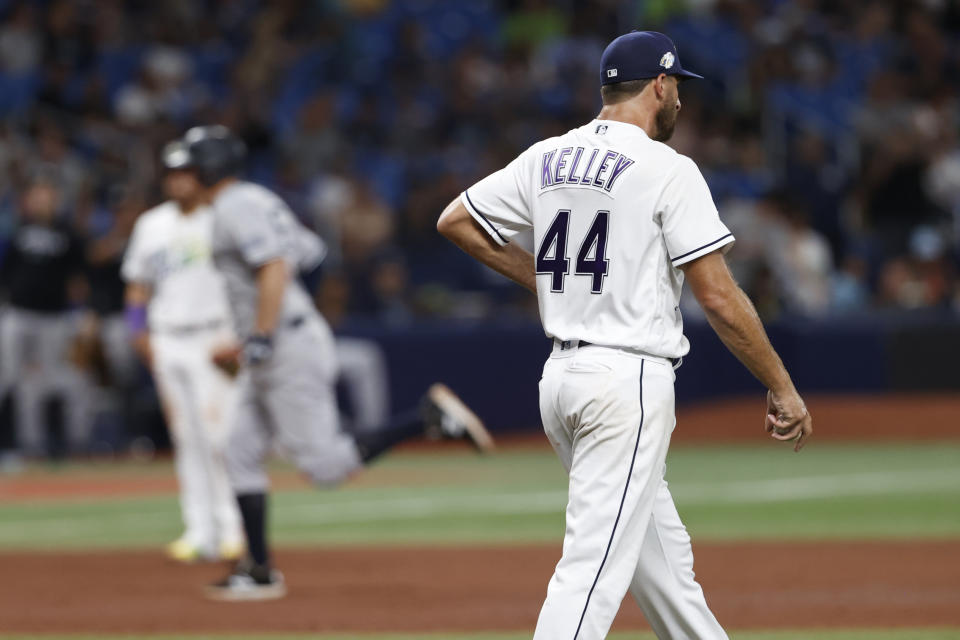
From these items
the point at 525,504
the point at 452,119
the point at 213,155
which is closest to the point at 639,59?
the point at 213,155

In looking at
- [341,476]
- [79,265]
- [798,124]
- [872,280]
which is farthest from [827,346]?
[341,476]

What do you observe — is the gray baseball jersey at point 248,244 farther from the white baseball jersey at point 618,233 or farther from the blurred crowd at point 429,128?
the blurred crowd at point 429,128

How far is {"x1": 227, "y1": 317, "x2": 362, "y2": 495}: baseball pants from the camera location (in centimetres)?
867

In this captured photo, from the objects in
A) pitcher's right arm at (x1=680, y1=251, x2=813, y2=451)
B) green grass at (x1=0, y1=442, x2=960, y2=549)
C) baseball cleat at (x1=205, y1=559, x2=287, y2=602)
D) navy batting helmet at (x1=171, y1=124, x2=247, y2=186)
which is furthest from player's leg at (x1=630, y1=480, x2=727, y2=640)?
green grass at (x1=0, y1=442, x2=960, y2=549)

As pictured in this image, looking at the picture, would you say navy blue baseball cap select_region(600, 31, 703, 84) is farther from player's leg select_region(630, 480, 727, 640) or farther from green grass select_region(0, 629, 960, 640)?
green grass select_region(0, 629, 960, 640)

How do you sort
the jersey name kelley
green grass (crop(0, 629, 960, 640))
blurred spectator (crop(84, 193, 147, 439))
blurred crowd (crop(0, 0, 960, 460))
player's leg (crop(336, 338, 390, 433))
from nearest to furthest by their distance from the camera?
the jersey name kelley
green grass (crop(0, 629, 960, 640))
blurred spectator (crop(84, 193, 147, 439))
player's leg (crop(336, 338, 390, 433))
blurred crowd (crop(0, 0, 960, 460))

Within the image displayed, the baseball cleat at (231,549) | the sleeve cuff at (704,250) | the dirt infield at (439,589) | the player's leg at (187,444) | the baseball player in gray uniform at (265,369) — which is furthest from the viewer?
the player's leg at (187,444)

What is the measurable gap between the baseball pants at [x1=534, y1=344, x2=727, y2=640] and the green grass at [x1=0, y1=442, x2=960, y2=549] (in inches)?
240

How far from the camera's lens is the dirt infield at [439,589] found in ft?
25.1

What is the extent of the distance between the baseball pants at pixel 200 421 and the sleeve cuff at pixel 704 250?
613 centimetres

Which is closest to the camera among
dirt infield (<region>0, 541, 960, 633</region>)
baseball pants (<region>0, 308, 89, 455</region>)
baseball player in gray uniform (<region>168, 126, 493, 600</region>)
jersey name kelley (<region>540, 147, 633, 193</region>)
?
jersey name kelley (<region>540, 147, 633, 193</region>)

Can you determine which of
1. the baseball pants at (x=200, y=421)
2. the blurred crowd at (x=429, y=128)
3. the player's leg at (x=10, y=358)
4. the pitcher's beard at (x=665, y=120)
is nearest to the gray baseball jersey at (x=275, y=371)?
the baseball pants at (x=200, y=421)

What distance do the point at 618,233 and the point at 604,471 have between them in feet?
2.35

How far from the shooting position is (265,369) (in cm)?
868
